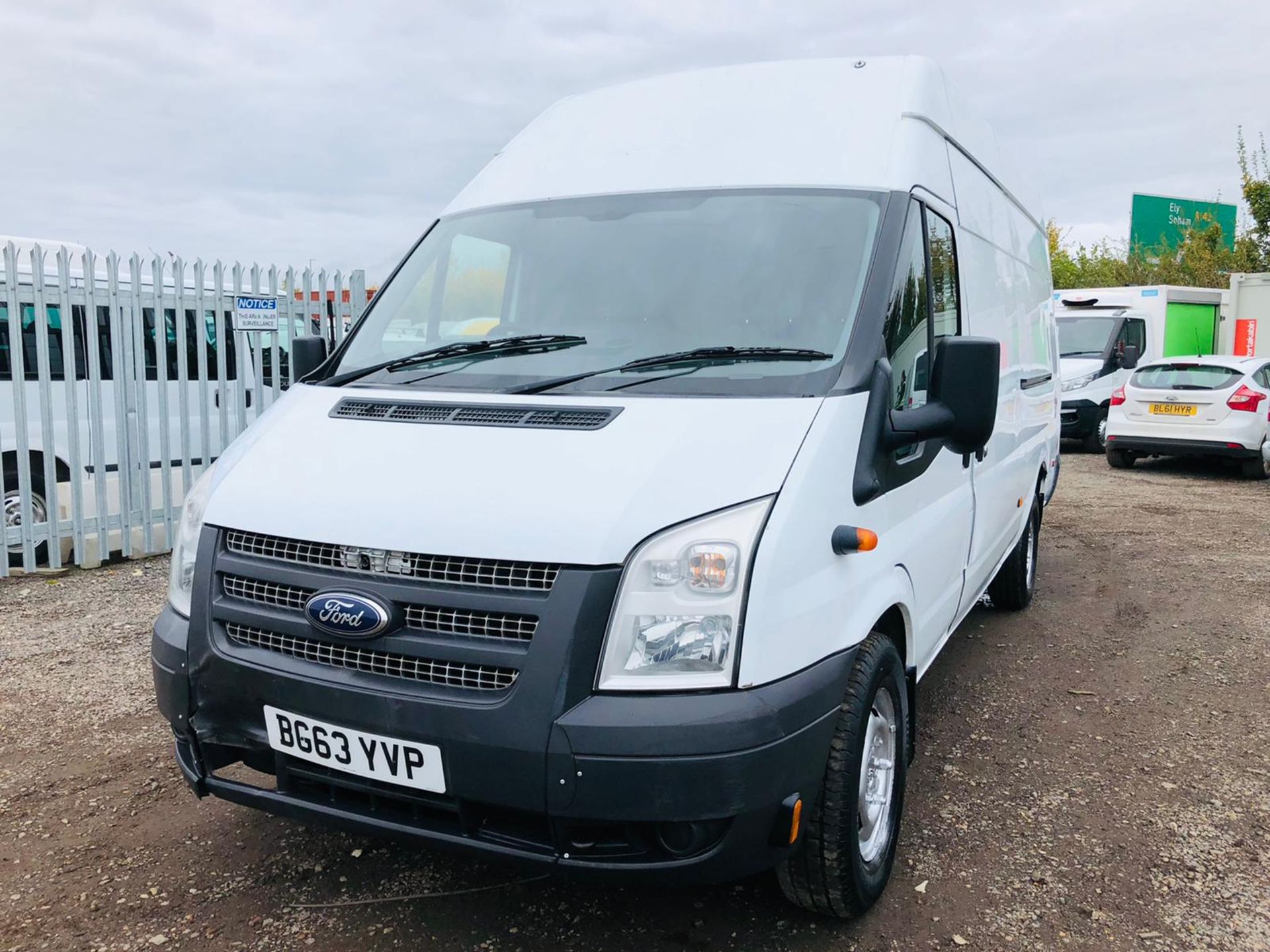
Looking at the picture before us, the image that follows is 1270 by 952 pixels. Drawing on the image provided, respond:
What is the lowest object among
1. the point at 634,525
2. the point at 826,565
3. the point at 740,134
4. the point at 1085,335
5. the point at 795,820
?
the point at 795,820

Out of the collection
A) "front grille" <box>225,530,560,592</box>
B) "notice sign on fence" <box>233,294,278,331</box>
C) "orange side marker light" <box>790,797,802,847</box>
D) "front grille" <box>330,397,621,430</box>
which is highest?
"notice sign on fence" <box>233,294,278,331</box>

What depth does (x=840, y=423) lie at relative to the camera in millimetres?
2725

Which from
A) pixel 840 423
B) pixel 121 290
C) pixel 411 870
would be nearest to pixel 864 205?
pixel 840 423

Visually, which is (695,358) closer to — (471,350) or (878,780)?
(471,350)

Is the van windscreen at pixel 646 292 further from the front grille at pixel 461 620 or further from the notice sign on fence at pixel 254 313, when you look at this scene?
the notice sign on fence at pixel 254 313

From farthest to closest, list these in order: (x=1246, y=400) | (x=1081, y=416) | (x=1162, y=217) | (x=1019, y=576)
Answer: (x=1162, y=217) < (x=1081, y=416) < (x=1246, y=400) < (x=1019, y=576)

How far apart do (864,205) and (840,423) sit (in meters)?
0.95

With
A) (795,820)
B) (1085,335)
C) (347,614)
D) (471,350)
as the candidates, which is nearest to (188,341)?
(471,350)

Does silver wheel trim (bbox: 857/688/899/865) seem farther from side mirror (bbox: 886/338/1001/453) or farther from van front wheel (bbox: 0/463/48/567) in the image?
van front wheel (bbox: 0/463/48/567)

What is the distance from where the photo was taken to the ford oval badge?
8.15 ft

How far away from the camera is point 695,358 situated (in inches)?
119

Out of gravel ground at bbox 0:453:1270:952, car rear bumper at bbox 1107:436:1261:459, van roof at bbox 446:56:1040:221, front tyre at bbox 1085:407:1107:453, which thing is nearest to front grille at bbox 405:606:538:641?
gravel ground at bbox 0:453:1270:952

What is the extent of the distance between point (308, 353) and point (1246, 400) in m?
12.5

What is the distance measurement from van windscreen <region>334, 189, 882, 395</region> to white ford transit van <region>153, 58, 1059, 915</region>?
12mm
